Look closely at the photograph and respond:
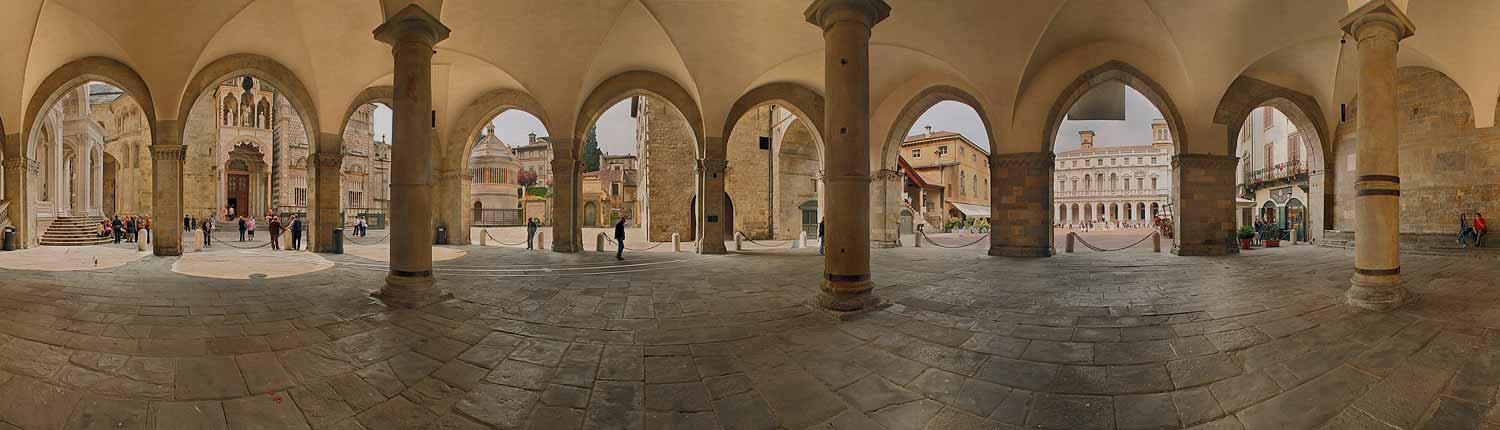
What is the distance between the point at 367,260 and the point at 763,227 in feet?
50.4

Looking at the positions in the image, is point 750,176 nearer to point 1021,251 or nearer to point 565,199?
point 565,199

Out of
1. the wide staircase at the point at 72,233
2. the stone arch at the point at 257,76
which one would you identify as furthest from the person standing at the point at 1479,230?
the wide staircase at the point at 72,233

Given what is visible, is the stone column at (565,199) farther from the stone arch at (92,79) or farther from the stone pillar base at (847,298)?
the stone pillar base at (847,298)

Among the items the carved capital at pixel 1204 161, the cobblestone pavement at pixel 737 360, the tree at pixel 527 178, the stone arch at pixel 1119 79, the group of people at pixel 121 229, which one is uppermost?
the tree at pixel 527 178

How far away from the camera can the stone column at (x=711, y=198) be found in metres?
16.3

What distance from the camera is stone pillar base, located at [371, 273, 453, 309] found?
22.2ft

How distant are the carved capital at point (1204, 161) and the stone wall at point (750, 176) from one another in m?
14.8

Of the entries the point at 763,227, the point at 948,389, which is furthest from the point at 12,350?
the point at 763,227

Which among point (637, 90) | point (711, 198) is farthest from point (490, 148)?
point (711, 198)

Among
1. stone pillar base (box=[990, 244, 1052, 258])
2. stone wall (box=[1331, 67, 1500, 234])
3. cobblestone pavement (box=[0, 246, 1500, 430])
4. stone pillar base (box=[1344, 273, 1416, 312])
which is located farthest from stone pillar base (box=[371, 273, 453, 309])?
stone wall (box=[1331, 67, 1500, 234])

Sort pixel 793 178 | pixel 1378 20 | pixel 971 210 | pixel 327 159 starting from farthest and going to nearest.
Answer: pixel 971 210 → pixel 793 178 → pixel 327 159 → pixel 1378 20

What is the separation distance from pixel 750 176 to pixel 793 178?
216 cm

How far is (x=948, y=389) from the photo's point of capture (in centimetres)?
413

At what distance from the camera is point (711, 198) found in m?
16.4
